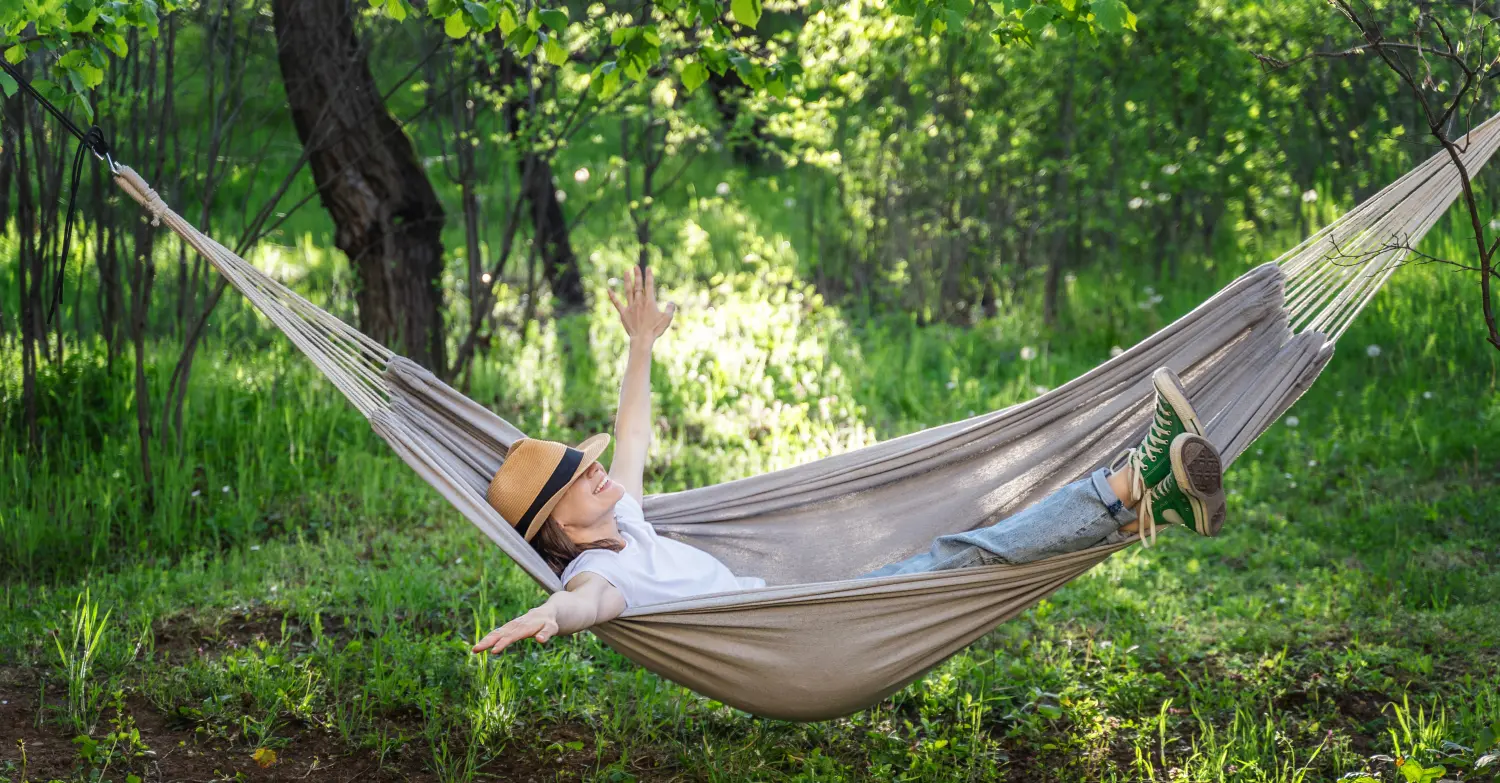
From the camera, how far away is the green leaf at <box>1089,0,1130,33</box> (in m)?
2.34

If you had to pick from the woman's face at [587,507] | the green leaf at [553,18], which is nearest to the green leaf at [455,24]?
the green leaf at [553,18]

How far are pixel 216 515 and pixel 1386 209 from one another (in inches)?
124

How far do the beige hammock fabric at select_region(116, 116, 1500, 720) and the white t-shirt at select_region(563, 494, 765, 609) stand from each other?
0.06 meters

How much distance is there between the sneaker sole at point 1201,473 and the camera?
2158 mm

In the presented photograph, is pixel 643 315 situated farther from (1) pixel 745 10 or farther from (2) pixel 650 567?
(1) pixel 745 10

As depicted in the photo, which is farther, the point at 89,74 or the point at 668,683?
the point at 668,683

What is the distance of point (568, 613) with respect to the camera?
2.09 metres

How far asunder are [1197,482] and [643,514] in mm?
1119

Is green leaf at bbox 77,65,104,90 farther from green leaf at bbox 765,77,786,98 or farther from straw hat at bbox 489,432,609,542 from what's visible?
green leaf at bbox 765,77,786,98

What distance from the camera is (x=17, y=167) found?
4035mm

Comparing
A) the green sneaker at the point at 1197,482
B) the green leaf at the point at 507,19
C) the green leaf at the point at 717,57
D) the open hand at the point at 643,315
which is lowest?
the green sneaker at the point at 1197,482

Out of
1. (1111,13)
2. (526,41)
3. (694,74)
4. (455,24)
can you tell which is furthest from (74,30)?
(1111,13)

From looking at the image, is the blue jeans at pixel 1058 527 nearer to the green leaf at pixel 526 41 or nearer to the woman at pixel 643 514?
the woman at pixel 643 514

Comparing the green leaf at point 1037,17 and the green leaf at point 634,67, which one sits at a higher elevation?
the green leaf at point 1037,17
